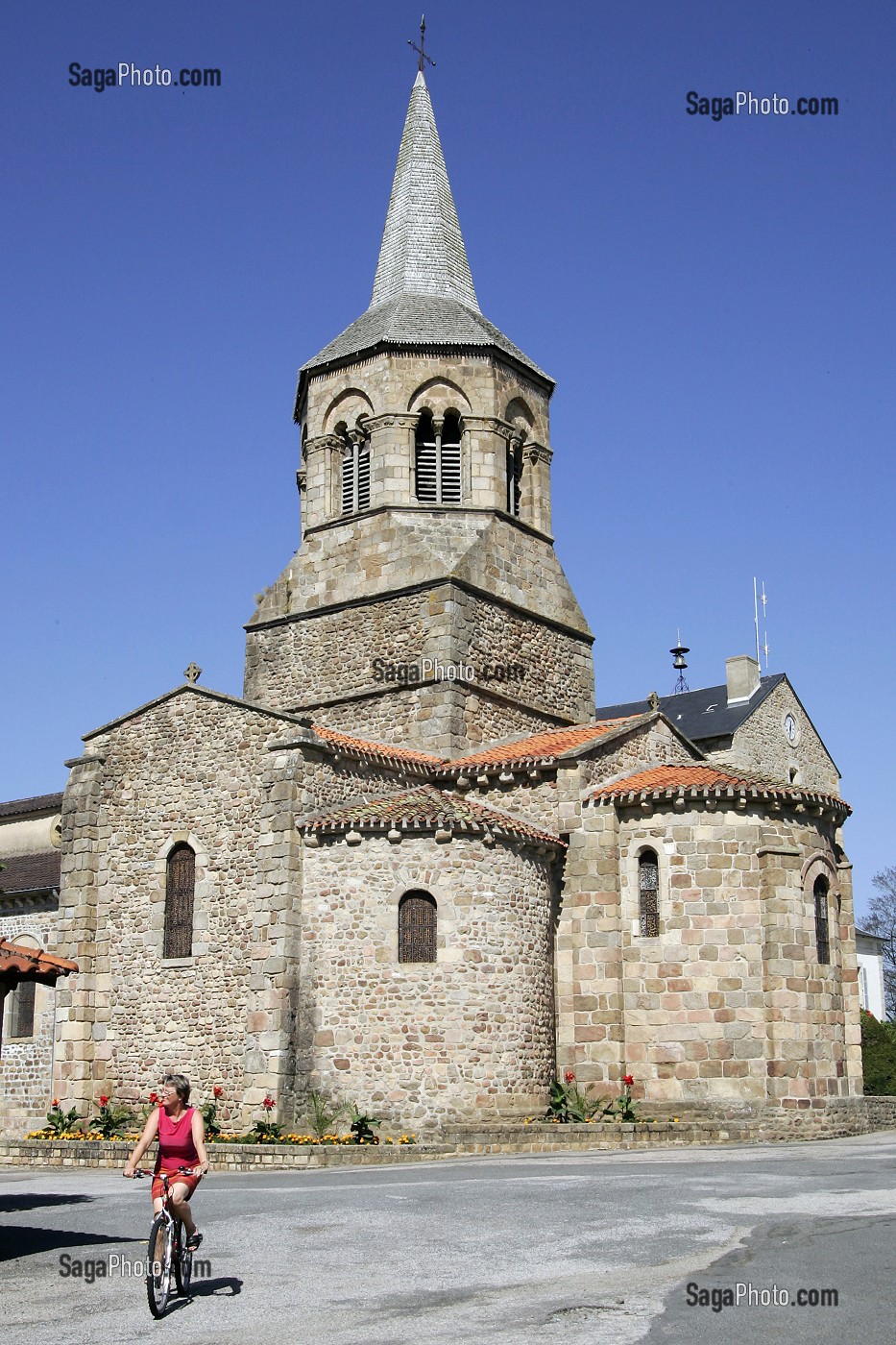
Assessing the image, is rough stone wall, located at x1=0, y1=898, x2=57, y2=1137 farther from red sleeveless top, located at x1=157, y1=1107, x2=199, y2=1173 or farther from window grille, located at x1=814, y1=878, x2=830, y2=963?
red sleeveless top, located at x1=157, y1=1107, x2=199, y2=1173

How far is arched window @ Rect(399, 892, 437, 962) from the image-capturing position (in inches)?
879

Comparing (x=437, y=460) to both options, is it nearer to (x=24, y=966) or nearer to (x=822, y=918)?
(x=822, y=918)

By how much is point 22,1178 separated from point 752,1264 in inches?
498

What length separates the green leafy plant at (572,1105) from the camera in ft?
74.0

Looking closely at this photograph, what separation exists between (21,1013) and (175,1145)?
2094 cm

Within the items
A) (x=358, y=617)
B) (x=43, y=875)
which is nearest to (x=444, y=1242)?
(x=358, y=617)

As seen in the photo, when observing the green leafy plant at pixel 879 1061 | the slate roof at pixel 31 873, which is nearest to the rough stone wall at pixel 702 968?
the green leafy plant at pixel 879 1061

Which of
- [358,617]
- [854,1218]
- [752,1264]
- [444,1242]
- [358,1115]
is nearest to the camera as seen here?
[752,1264]

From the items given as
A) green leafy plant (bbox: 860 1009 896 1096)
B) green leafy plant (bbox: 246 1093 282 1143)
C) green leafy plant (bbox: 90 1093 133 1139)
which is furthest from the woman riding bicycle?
green leafy plant (bbox: 860 1009 896 1096)

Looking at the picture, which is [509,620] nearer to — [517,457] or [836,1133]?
[517,457]

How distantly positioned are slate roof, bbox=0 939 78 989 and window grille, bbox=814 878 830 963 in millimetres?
14958

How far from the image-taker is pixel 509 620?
29.5 meters

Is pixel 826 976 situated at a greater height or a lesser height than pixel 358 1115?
greater

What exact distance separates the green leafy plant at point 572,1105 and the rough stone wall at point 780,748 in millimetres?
21749
